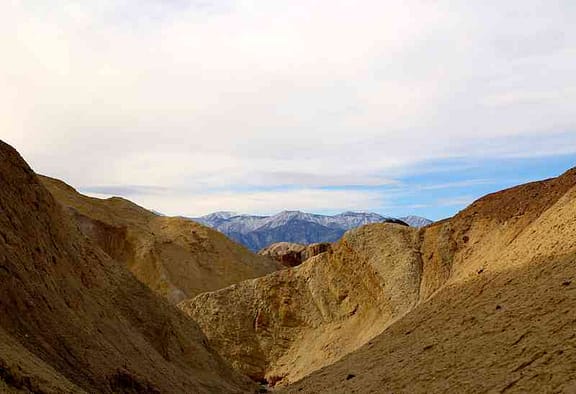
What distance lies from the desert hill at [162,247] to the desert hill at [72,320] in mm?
22987

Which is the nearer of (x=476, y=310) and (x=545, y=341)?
(x=545, y=341)

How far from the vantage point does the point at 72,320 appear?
1473cm

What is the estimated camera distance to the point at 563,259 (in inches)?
640

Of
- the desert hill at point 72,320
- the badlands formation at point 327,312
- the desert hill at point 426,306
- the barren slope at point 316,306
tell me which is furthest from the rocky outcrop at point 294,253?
the desert hill at point 72,320

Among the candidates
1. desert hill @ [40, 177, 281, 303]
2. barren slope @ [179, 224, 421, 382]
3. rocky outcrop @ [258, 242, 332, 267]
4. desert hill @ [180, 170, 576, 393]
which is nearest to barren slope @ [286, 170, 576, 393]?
desert hill @ [180, 170, 576, 393]

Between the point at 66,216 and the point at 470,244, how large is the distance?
17916 mm

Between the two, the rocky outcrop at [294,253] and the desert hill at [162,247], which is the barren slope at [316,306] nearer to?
the desert hill at [162,247]

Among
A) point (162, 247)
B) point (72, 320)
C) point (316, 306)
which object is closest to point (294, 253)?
point (162, 247)

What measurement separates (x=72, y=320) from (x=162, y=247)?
33.7 meters

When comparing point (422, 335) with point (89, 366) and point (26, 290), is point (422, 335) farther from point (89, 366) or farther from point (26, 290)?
point (26, 290)

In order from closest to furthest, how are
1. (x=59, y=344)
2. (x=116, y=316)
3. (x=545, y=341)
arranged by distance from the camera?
(x=545, y=341) < (x=59, y=344) < (x=116, y=316)

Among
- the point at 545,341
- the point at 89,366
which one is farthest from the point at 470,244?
the point at 89,366

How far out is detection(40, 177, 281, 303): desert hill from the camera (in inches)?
1795

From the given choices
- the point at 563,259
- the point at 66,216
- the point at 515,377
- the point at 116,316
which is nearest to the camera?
the point at 515,377
